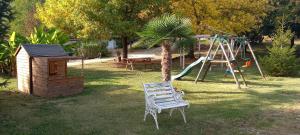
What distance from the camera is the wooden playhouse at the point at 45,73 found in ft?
41.2

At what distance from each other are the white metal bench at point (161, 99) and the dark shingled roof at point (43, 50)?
5318mm

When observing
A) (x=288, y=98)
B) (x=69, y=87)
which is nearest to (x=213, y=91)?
(x=288, y=98)

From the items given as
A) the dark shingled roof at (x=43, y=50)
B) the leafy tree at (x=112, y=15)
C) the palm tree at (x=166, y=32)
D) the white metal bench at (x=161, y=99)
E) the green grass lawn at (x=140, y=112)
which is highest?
the leafy tree at (x=112, y=15)

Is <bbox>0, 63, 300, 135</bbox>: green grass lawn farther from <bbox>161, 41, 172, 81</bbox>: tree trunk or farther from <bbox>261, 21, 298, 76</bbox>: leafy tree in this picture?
<bbox>261, 21, 298, 76</bbox>: leafy tree

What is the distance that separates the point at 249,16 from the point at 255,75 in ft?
23.6

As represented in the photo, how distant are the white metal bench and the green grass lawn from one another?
39cm

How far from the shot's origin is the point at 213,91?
45.4 feet

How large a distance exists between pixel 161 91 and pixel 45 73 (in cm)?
498

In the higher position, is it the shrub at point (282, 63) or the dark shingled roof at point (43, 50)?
the dark shingled roof at point (43, 50)

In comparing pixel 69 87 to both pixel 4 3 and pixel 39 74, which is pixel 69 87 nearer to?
pixel 39 74

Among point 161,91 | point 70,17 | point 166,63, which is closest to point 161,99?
point 161,91

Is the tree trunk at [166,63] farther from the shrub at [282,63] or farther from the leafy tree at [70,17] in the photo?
the leafy tree at [70,17]

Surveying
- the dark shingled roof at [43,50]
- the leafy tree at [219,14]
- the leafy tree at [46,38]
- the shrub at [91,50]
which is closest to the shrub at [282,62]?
the leafy tree at [219,14]

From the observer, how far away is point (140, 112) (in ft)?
33.1
